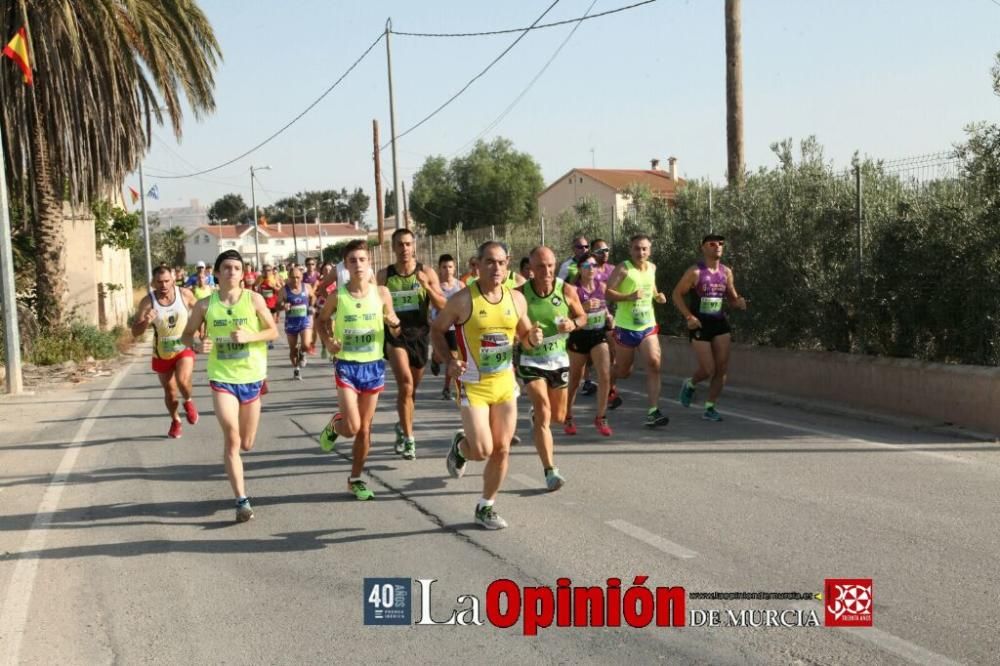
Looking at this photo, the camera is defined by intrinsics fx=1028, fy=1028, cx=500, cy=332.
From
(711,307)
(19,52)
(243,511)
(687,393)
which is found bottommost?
(243,511)

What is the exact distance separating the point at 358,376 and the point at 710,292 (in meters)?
4.27

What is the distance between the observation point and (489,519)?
6.49 meters

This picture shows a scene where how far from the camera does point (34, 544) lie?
6695 millimetres

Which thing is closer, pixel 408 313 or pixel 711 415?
pixel 408 313

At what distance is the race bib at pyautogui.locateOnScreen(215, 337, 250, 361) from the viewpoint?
720 cm

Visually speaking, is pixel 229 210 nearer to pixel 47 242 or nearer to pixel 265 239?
pixel 265 239

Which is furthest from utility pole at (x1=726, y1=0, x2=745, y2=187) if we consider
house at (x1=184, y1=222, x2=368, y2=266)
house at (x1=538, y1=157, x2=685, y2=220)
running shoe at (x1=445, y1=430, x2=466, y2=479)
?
house at (x1=184, y1=222, x2=368, y2=266)

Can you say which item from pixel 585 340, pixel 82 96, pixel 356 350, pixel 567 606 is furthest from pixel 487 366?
pixel 82 96

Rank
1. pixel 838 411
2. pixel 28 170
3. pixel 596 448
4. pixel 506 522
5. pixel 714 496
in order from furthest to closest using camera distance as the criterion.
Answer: pixel 28 170
pixel 838 411
pixel 596 448
pixel 714 496
pixel 506 522

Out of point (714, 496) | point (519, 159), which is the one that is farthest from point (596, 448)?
point (519, 159)

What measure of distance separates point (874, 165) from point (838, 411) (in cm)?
301

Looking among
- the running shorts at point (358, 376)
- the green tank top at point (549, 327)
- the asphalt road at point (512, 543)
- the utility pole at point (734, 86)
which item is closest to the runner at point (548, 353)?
the green tank top at point (549, 327)

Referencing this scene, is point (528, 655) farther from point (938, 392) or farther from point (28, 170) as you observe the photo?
point (28, 170)

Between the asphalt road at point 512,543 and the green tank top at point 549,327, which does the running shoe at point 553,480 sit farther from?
the green tank top at point 549,327
